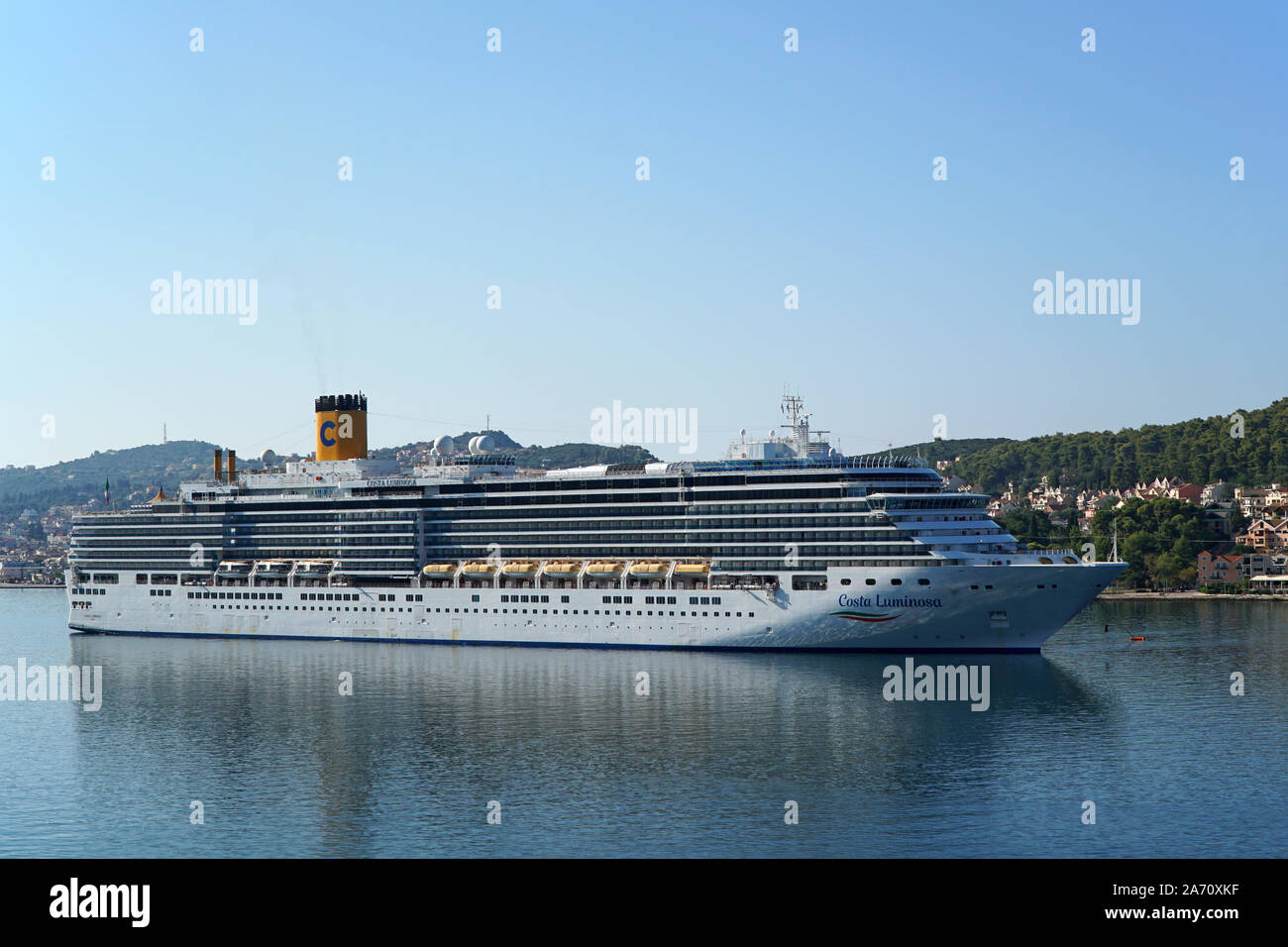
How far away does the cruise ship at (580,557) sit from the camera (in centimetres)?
5544

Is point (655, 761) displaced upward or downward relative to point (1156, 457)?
downward

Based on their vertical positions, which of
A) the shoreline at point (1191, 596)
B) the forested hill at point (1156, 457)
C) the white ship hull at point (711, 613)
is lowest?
the shoreline at point (1191, 596)

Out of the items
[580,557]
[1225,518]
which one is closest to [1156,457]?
[1225,518]

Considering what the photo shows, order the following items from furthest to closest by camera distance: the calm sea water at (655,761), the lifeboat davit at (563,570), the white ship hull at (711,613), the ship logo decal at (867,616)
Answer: the lifeboat davit at (563,570) < the ship logo decal at (867,616) < the white ship hull at (711,613) < the calm sea water at (655,761)

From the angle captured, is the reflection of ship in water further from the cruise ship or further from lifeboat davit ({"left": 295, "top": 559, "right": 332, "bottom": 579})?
lifeboat davit ({"left": 295, "top": 559, "right": 332, "bottom": 579})

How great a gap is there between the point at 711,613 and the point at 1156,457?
452ft

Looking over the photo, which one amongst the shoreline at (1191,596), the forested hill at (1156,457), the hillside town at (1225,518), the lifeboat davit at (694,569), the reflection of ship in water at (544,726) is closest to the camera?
the reflection of ship in water at (544,726)

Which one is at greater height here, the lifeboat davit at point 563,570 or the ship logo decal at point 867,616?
the lifeboat davit at point 563,570

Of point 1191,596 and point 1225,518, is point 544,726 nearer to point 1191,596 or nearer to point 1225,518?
point 1191,596

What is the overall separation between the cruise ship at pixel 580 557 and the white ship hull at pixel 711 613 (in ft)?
0.30

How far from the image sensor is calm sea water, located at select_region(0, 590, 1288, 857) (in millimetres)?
30500

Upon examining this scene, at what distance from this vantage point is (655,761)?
37.3m

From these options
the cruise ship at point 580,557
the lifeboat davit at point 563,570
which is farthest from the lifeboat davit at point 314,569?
the lifeboat davit at point 563,570

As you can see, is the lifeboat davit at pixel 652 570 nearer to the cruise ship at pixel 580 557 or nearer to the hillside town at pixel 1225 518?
the cruise ship at pixel 580 557
